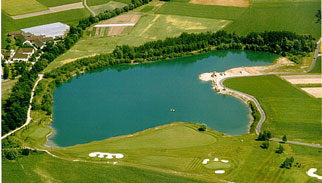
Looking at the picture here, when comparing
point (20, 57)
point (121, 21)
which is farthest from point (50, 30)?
point (121, 21)

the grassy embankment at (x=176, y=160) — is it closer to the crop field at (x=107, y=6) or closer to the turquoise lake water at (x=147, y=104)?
the turquoise lake water at (x=147, y=104)

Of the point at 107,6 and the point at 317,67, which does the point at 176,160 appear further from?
the point at 107,6

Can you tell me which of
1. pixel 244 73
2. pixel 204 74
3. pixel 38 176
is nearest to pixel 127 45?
pixel 204 74

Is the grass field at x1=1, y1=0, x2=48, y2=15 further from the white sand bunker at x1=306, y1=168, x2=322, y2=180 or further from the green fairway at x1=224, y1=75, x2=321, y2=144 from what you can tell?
the white sand bunker at x1=306, y1=168, x2=322, y2=180

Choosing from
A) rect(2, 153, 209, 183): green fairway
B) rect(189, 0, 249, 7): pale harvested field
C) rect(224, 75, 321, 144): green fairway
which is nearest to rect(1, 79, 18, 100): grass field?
rect(2, 153, 209, 183): green fairway

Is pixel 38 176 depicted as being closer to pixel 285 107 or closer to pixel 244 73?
pixel 285 107

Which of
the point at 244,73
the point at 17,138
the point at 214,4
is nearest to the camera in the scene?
the point at 17,138
